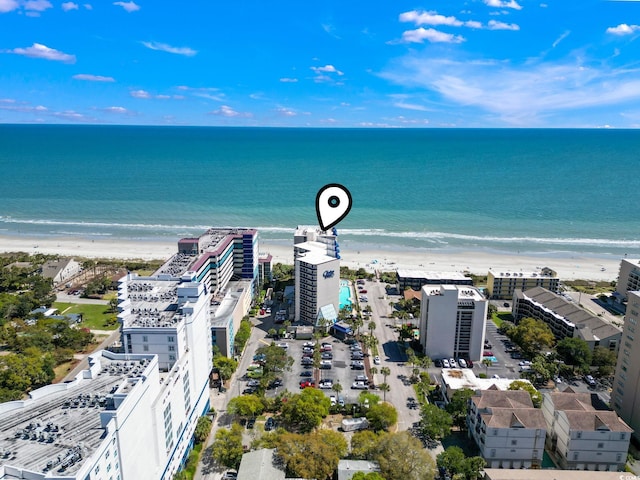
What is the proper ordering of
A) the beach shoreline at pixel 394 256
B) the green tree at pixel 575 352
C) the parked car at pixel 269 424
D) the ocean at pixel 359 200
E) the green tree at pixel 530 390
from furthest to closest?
the ocean at pixel 359 200 < the beach shoreline at pixel 394 256 < the green tree at pixel 575 352 < the green tree at pixel 530 390 < the parked car at pixel 269 424

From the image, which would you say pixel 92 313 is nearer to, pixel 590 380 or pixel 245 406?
pixel 245 406

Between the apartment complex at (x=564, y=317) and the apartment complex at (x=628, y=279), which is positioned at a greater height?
the apartment complex at (x=628, y=279)

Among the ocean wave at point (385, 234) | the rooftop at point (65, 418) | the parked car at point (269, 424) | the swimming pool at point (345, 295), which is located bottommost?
the parked car at point (269, 424)

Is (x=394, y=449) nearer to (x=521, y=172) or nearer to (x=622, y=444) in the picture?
(x=622, y=444)

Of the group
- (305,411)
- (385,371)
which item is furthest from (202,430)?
(385,371)

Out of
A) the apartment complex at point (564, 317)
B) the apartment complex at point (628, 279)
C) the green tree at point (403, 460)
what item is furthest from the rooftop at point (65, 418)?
the apartment complex at point (628, 279)

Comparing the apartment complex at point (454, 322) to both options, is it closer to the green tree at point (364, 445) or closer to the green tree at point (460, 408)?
the green tree at point (460, 408)

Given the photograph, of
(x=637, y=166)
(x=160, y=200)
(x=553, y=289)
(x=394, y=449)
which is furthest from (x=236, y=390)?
(x=637, y=166)
